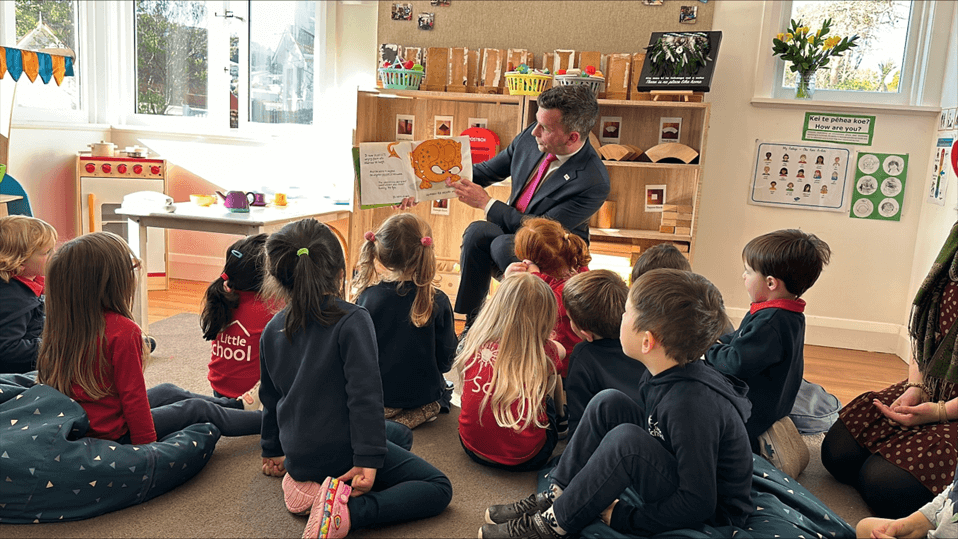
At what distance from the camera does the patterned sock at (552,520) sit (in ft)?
5.71

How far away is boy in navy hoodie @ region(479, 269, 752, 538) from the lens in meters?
1.59

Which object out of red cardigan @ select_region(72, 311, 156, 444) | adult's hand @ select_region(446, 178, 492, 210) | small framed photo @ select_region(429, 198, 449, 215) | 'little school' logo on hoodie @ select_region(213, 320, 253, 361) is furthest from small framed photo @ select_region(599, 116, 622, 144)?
red cardigan @ select_region(72, 311, 156, 444)

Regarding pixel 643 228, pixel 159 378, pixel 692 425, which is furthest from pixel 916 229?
pixel 159 378

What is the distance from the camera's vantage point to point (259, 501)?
6.53 feet

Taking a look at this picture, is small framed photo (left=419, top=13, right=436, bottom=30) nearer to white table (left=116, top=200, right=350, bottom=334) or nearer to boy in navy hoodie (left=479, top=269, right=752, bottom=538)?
white table (left=116, top=200, right=350, bottom=334)

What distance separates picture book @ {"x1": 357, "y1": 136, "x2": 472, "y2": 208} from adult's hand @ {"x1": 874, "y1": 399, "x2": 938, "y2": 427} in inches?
71.3

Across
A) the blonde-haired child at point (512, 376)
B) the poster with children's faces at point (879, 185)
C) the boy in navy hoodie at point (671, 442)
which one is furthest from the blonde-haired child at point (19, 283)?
the poster with children's faces at point (879, 185)

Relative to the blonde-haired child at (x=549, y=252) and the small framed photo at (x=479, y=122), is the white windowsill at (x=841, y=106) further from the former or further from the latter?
the blonde-haired child at (x=549, y=252)

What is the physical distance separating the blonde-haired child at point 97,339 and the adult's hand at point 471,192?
4.75ft

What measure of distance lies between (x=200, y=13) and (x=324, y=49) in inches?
33.4

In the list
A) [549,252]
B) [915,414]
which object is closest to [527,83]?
[549,252]

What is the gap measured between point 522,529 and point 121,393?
107 centimetres

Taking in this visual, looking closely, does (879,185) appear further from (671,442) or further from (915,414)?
(671,442)

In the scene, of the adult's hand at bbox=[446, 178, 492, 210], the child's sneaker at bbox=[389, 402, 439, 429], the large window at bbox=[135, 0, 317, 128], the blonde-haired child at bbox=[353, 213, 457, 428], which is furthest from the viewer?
the large window at bbox=[135, 0, 317, 128]
